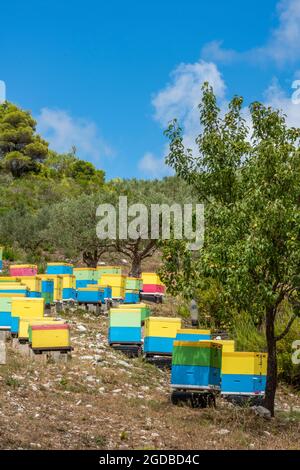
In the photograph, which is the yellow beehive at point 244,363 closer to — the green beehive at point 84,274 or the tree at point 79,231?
the green beehive at point 84,274

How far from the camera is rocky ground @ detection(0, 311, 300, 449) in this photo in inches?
441

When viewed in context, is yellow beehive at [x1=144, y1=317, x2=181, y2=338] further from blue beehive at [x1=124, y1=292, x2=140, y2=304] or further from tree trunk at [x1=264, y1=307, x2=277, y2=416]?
blue beehive at [x1=124, y1=292, x2=140, y2=304]

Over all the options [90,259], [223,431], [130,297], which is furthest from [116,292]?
[223,431]

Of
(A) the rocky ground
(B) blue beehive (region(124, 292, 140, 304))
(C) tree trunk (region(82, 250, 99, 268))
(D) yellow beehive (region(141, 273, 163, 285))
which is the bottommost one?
(A) the rocky ground

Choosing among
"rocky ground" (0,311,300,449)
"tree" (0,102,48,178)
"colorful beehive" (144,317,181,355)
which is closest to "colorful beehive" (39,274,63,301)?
"rocky ground" (0,311,300,449)

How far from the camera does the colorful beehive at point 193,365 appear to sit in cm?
1406

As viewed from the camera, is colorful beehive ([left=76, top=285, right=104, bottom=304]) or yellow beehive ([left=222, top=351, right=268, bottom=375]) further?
colorful beehive ([left=76, top=285, right=104, bottom=304])

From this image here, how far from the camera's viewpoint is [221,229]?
13094 mm

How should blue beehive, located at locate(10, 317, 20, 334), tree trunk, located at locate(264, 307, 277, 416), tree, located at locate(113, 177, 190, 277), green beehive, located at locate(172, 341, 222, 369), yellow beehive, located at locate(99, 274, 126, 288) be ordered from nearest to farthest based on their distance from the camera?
1. green beehive, located at locate(172, 341, 222, 369)
2. tree trunk, located at locate(264, 307, 277, 416)
3. blue beehive, located at locate(10, 317, 20, 334)
4. yellow beehive, located at locate(99, 274, 126, 288)
5. tree, located at locate(113, 177, 190, 277)

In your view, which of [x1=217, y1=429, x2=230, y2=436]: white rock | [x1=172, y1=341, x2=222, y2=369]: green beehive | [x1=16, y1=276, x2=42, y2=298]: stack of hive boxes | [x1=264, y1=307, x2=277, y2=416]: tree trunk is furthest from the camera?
[x1=16, y1=276, x2=42, y2=298]: stack of hive boxes

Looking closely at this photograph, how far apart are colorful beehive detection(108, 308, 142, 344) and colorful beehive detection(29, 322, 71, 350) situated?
2128 millimetres

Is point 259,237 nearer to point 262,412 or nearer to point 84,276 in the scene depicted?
point 262,412

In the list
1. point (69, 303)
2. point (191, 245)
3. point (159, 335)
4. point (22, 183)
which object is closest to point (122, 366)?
point (159, 335)

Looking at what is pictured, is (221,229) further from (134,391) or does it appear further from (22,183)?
(22,183)
